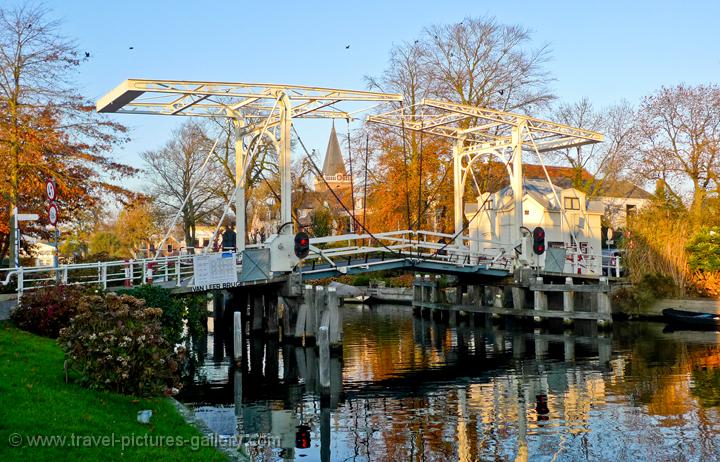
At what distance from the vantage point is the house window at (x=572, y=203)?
33031mm

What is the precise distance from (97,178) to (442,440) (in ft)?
57.8

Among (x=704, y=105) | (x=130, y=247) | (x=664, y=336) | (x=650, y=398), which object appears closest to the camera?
(x=650, y=398)

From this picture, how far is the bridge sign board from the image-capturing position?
2048cm

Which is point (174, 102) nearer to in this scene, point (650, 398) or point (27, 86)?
point (27, 86)

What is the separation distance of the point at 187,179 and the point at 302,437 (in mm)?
35180

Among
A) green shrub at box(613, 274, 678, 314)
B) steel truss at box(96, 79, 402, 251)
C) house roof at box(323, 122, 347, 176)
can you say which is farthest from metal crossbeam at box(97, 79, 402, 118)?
house roof at box(323, 122, 347, 176)

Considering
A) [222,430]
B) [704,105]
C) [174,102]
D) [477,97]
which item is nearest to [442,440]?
[222,430]

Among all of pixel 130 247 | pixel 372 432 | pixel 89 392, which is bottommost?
pixel 372 432

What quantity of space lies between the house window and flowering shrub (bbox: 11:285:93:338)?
2247 cm

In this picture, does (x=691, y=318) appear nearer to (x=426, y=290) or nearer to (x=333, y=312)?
(x=426, y=290)

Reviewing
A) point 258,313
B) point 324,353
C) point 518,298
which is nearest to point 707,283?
point 518,298

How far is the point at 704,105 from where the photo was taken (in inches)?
1442

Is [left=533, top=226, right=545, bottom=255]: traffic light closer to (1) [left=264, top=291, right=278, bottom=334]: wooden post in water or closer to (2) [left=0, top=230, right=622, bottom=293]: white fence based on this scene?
(2) [left=0, top=230, right=622, bottom=293]: white fence

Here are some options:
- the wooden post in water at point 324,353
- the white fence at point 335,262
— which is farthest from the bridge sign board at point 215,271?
the wooden post in water at point 324,353
